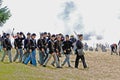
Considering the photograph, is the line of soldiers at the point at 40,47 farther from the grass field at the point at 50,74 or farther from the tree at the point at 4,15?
the tree at the point at 4,15

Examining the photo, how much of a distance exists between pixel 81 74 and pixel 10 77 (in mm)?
6379

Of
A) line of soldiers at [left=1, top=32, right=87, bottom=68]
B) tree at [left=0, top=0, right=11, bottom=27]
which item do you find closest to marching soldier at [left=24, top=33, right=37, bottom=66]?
line of soldiers at [left=1, top=32, right=87, bottom=68]

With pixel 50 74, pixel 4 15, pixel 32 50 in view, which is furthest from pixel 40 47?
pixel 4 15

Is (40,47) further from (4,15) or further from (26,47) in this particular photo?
(4,15)

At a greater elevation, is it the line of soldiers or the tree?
the tree

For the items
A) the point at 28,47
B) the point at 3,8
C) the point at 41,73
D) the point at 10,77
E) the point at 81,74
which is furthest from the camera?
the point at 3,8

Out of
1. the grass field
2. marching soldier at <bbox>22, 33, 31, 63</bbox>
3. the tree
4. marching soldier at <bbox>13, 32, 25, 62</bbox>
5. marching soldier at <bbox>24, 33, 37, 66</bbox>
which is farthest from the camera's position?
the tree

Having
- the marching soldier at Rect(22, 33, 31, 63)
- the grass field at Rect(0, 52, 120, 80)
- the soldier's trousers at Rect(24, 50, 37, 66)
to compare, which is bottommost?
the grass field at Rect(0, 52, 120, 80)

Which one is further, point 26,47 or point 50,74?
point 26,47

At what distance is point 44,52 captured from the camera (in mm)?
32000

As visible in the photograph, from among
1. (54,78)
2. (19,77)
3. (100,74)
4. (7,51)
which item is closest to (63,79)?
(54,78)

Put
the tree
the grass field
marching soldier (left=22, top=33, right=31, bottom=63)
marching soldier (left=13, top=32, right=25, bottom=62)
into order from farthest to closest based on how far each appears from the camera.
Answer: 1. the tree
2. marching soldier (left=13, top=32, right=25, bottom=62)
3. marching soldier (left=22, top=33, right=31, bottom=63)
4. the grass field

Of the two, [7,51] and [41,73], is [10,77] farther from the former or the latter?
[7,51]

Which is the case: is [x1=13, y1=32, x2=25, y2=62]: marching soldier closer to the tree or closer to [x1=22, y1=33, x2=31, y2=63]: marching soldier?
[x1=22, y1=33, x2=31, y2=63]: marching soldier
